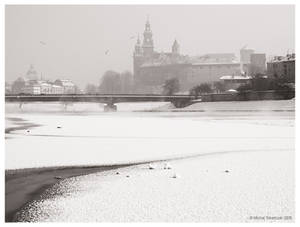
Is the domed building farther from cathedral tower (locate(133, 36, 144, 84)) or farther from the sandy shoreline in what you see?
the sandy shoreline

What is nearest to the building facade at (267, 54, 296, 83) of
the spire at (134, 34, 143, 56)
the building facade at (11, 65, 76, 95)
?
the spire at (134, 34, 143, 56)

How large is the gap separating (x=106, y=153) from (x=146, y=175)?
2.74m

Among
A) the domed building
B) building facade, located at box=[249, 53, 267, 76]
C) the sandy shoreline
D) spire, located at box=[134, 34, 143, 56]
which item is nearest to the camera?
the sandy shoreline

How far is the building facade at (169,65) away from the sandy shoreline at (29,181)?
4.71m

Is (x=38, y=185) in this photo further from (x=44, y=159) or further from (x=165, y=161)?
(x=165, y=161)

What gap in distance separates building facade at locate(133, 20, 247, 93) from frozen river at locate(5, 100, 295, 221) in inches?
92.3

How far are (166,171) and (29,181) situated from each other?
310 centimetres

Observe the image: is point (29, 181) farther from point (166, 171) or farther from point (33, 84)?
point (33, 84)

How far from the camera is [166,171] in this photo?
957cm

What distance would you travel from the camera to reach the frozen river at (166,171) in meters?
7.49

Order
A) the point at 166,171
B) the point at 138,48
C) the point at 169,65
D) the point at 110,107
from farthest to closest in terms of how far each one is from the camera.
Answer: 1. the point at 110,107
2. the point at 169,65
3. the point at 138,48
4. the point at 166,171

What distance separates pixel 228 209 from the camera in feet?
24.5

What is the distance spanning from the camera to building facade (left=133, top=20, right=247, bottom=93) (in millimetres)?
13484

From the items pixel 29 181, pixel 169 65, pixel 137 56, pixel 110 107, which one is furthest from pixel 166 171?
pixel 110 107
